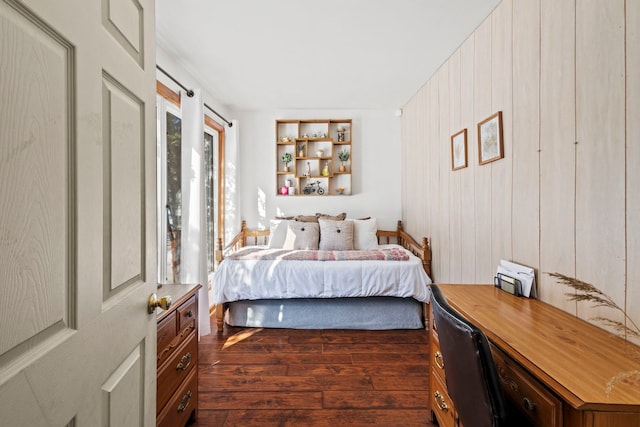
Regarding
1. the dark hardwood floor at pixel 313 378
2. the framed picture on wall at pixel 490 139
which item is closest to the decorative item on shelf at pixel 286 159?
the dark hardwood floor at pixel 313 378

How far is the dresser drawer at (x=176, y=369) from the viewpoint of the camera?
129cm

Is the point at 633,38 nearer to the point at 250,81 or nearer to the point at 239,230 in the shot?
the point at 250,81

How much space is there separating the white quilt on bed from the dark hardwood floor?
14.5 inches

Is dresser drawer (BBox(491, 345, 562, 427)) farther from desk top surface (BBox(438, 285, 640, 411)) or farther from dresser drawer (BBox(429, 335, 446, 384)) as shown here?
dresser drawer (BBox(429, 335, 446, 384))

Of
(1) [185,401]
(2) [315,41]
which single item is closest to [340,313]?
(1) [185,401]

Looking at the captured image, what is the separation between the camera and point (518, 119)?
65.6 inches

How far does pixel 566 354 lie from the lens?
3.11 ft

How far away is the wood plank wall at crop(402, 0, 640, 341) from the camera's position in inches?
43.1

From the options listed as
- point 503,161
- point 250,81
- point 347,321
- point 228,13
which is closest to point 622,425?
point 503,161

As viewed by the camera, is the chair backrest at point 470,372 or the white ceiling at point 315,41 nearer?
the chair backrest at point 470,372

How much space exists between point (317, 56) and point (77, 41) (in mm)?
2229

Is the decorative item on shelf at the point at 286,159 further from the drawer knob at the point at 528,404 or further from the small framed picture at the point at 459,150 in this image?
the drawer knob at the point at 528,404

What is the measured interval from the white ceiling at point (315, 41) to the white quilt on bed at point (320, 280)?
1.83 m

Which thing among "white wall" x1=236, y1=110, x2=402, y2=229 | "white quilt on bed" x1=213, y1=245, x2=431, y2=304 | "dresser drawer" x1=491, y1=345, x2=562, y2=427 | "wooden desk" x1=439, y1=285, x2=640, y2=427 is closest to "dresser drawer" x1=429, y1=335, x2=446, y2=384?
"wooden desk" x1=439, y1=285, x2=640, y2=427
